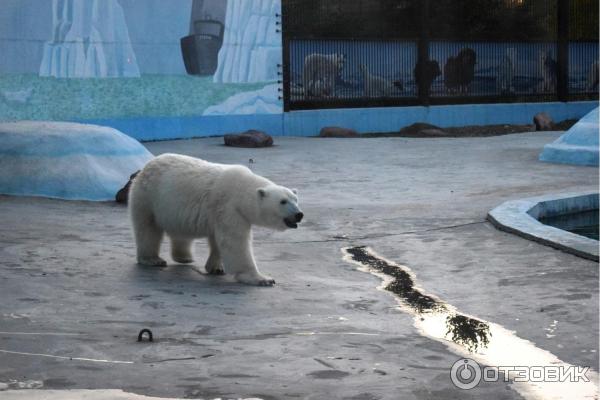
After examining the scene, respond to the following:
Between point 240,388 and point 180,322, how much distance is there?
41.9 inches

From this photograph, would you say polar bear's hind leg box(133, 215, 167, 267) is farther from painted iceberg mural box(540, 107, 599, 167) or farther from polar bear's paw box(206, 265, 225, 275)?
painted iceberg mural box(540, 107, 599, 167)

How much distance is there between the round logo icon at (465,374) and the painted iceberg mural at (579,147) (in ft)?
26.7

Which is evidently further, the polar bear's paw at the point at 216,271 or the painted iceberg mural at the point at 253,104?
the painted iceberg mural at the point at 253,104

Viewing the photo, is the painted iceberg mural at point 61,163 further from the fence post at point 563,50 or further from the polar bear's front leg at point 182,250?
the fence post at point 563,50

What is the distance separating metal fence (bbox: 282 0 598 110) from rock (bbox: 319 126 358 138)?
0.72 m

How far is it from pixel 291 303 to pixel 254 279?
1.38 ft

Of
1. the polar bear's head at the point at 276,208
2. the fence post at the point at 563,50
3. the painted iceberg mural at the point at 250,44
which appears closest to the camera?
the polar bear's head at the point at 276,208

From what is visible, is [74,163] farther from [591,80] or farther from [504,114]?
[591,80]

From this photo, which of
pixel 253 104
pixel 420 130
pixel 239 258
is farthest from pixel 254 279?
pixel 420 130

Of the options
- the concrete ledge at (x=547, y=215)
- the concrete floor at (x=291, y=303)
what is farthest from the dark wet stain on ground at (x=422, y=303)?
the concrete ledge at (x=547, y=215)

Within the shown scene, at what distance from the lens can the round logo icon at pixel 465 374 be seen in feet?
11.8

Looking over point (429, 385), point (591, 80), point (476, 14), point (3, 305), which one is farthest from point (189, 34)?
point (429, 385)

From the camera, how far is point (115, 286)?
518cm

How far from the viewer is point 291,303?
5.01 meters
